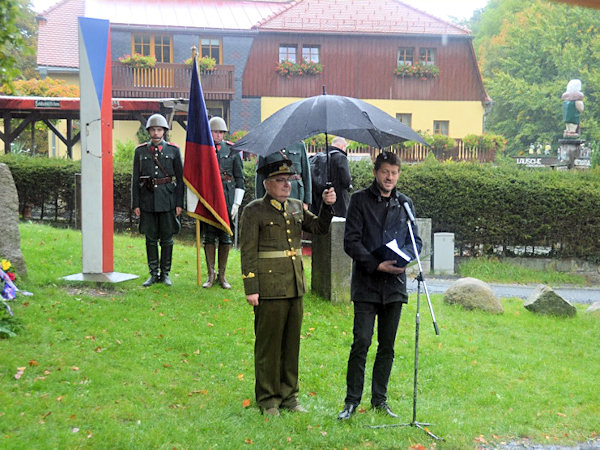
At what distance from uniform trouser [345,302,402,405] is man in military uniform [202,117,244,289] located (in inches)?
169

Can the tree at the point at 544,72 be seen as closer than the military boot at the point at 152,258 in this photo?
No

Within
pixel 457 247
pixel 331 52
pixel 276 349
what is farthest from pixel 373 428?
pixel 331 52

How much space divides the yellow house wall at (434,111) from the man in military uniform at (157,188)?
25.4 metres

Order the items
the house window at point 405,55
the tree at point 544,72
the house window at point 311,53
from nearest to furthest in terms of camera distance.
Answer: the house window at point 311,53, the house window at point 405,55, the tree at point 544,72

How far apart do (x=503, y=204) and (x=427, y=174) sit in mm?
1801

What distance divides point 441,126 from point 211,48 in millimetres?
12133

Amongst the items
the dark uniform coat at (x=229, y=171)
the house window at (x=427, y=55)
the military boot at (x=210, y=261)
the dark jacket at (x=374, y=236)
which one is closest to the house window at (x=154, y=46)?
the house window at (x=427, y=55)

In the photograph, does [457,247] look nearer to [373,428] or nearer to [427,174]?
[427,174]

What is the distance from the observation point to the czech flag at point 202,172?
9.32 m

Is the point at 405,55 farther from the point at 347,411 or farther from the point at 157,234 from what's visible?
the point at 347,411

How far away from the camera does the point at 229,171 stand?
10.0 meters

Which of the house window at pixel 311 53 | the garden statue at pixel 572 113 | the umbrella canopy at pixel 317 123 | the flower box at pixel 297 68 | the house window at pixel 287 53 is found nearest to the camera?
the umbrella canopy at pixel 317 123

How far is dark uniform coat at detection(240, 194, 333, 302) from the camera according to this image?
551 cm

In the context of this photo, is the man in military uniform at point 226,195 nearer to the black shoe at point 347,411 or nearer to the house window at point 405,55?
the black shoe at point 347,411
